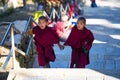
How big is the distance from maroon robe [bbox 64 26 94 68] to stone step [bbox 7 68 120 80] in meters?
0.79

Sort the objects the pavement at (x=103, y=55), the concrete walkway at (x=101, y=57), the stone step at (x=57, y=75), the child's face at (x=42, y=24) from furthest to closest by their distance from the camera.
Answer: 1. the pavement at (x=103, y=55)
2. the child's face at (x=42, y=24)
3. the concrete walkway at (x=101, y=57)
4. the stone step at (x=57, y=75)

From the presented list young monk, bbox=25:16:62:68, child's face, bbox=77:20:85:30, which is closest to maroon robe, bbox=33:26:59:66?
young monk, bbox=25:16:62:68

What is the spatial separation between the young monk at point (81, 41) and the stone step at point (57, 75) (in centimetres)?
79

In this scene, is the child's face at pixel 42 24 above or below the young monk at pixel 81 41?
above

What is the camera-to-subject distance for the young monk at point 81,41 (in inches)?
265

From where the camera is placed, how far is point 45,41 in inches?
270

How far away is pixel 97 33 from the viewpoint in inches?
471

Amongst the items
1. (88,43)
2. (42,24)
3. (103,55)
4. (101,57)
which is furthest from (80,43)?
(103,55)

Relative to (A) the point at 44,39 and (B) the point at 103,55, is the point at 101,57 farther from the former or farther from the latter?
(A) the point at 44,39

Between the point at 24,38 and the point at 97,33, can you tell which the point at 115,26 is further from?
the point at 24,38

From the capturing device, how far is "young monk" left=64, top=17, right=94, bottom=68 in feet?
22.1

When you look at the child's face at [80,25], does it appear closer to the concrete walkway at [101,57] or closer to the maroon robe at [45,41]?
the maroon robe at [45,41]

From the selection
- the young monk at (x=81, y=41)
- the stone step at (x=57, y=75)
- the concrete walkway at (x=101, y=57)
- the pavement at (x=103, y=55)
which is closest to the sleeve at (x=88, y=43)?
the young monk at (x=81, y=41)

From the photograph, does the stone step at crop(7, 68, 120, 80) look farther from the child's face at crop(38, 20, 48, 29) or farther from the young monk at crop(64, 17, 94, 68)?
the child's face at crop(38, 20, 48, 29)
